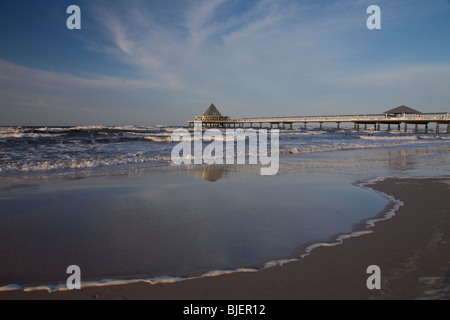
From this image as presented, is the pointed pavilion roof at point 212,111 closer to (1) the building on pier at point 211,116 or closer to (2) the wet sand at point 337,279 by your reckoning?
(1) the building on pier at point 211,116

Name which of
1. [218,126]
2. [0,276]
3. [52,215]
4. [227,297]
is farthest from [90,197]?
[218,126]

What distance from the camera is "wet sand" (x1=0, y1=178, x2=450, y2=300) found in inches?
77.1

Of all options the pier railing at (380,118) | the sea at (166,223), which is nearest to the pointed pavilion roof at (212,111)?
the pier railing at (380,118)

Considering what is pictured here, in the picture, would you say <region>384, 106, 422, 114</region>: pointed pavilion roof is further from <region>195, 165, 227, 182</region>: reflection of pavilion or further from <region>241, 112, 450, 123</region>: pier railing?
<region>195, 165, 227, 182</region>: reflection of pavilion

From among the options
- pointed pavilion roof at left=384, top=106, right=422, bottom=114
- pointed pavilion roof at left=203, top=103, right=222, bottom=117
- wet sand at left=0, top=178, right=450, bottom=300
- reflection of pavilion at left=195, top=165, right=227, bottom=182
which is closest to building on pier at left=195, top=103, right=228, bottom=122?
pointed pavilion roof at left=203, top=103, right=222, bottom=117

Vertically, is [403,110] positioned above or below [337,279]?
above

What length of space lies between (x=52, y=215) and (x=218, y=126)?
237ft

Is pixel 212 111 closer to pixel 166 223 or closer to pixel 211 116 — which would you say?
pixel 211 116

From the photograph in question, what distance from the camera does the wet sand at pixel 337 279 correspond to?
196cm

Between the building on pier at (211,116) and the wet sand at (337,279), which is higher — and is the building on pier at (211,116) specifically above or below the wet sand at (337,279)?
above

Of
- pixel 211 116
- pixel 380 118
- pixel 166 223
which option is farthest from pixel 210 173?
pixel 211 116

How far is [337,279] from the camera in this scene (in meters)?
2.15

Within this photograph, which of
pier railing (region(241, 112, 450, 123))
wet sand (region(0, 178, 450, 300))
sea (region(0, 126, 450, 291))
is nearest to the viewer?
wet sand (region(0, 178, 450, 300))
